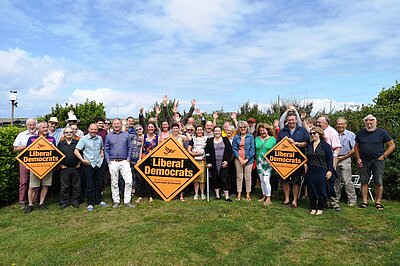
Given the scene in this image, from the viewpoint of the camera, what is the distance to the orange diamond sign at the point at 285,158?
23.0 feet

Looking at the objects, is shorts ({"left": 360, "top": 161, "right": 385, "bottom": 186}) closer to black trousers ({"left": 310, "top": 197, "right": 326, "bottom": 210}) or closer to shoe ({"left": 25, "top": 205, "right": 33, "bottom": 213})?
black trousers ({"left": 310, "top": 197, "right": 326, "bottom": 210})

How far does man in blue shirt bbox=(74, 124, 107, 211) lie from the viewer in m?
7.08

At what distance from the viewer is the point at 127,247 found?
4910 millimetres

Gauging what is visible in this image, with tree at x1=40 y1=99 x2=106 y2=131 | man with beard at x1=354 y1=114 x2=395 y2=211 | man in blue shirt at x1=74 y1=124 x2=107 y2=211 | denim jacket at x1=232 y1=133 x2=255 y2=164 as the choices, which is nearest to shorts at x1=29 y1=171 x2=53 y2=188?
man in blue shirt at x1=74 y1=124 x2=107 y2=211

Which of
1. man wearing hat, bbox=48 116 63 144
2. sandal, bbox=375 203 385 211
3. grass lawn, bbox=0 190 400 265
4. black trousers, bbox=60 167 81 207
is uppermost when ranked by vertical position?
man wearing hat, bbox=48 116 63 144

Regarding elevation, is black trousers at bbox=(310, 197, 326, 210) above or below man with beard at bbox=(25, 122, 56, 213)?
below

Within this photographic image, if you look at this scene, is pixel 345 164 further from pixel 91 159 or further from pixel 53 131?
pixel 53 131

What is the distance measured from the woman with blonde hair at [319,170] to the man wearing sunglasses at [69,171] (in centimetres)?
534

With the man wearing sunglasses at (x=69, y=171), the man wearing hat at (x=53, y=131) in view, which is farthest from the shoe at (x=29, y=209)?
the man wearing hat at (x=53, y=131)

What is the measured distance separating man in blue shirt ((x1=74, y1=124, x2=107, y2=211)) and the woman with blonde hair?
15.7 ft

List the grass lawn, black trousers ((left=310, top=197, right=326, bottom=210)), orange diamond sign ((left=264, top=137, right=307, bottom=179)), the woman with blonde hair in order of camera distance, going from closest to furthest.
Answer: the grass lawn
the woman with blonde hair
black trousers ((left=310, top=197, right=326, bottom=210))
orange diamond sign ((left=264, top=137, right=307, bottom=179))

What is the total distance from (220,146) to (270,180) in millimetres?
1663

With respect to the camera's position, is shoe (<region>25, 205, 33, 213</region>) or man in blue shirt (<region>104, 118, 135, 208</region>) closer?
shoe (<region>25, 205, 33, 213</region>)

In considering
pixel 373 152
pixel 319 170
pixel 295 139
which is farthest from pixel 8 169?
pixel 373 152
